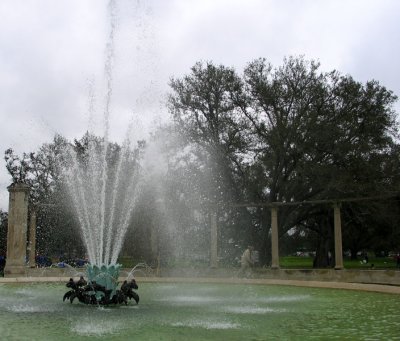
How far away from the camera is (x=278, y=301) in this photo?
15641 millimetres

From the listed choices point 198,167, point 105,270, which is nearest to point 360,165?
point 198,167

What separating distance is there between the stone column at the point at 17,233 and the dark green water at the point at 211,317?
8.31 meters

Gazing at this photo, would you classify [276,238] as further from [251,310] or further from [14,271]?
[251,310]

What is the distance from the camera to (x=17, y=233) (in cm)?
2661

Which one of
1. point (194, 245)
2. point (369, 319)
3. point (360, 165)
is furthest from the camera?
point (194, 245)

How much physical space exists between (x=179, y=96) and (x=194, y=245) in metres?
12.0

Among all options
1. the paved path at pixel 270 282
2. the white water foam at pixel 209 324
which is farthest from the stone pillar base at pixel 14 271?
the white water foam at pixel 209 324

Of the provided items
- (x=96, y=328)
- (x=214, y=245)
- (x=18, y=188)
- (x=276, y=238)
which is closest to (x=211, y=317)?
(x=96, y=328)

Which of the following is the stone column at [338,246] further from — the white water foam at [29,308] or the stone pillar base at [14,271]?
the white water foam at [29,308]

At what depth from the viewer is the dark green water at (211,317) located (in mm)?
9602

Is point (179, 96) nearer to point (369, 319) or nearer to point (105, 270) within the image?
point (105, 270)

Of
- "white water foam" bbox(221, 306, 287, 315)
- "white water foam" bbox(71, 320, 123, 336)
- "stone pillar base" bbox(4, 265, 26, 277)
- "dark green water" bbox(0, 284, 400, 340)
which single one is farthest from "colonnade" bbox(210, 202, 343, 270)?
"white water foam" bbox(71, 320, 123, 336)

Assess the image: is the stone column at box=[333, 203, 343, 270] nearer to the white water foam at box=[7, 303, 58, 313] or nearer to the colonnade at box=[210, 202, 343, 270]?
the colonnade at box=[210, 202, 343, 270]

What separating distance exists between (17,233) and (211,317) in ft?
56.6
